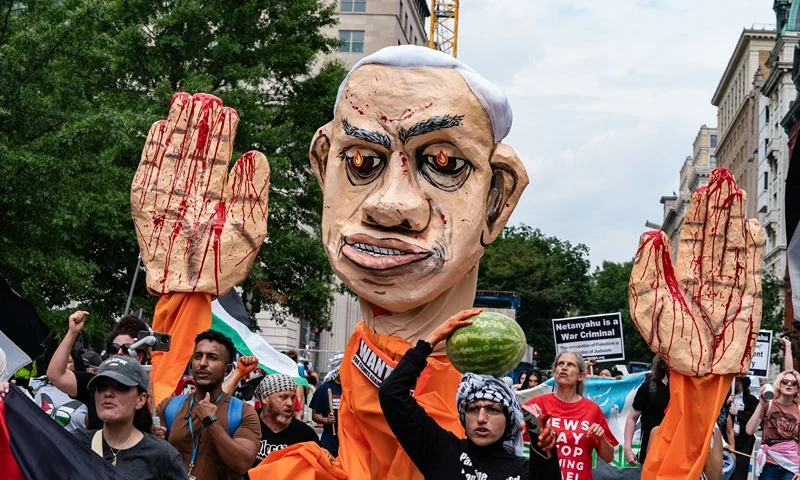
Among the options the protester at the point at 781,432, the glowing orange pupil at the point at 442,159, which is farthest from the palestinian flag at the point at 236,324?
the protester at the point at 781,432

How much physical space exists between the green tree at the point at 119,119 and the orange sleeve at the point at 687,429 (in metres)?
10.3

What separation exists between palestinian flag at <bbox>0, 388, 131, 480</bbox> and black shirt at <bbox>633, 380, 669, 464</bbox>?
5.27 metres

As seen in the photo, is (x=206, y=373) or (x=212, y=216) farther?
(x=212, y=216)

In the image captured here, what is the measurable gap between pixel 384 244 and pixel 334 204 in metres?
0.46

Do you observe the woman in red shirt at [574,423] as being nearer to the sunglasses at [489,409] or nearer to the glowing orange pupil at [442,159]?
the glowing orange pupil at [442,159]

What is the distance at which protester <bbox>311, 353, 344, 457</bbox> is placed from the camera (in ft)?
30.7

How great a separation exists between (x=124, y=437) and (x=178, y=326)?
2500mm

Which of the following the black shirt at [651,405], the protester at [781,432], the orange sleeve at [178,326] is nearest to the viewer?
the orange sleeve at [178,326]

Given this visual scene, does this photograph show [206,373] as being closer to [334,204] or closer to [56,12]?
[334,204]

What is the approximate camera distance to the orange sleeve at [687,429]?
20.9 feet

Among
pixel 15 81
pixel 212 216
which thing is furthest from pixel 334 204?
pixel 15 81

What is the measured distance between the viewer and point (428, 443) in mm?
5293

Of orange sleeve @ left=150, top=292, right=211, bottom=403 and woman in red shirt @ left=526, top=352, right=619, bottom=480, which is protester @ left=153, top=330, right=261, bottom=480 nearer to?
orange sleeve @ left=150, top=292, right=211, bottom=403

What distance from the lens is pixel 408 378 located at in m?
5.27
